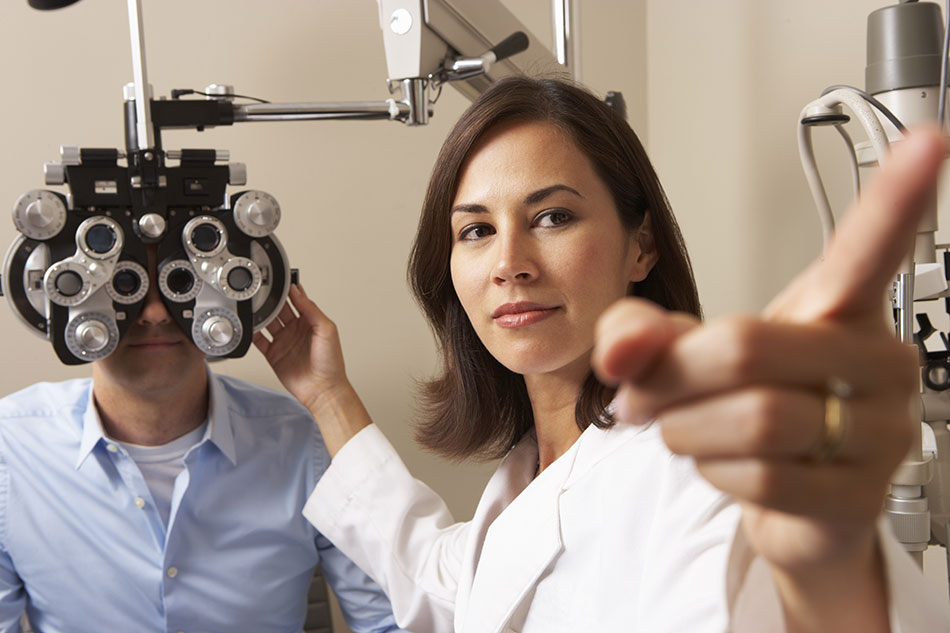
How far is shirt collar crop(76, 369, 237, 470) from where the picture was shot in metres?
1.12

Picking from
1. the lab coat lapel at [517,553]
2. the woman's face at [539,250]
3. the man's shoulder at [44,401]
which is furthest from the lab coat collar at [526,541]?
the man's shoulder at [44,401]

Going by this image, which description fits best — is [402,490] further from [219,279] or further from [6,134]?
[6,134]

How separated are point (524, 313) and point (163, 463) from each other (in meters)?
0.59

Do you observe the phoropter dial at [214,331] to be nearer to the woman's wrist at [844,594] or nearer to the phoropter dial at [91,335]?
the phoropter dial at [91,335]

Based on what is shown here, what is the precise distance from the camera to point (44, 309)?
98cm

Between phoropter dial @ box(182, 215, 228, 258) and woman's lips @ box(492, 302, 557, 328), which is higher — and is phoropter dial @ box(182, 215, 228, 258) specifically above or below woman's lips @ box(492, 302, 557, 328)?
above

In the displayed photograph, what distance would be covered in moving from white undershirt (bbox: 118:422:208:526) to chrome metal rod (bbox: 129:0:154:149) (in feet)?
1.32

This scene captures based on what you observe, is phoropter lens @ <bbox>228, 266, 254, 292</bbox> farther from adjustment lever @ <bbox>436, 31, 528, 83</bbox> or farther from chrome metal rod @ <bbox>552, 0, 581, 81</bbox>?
chrome metal rod @ <bbox>552, 0, 581, 81</bbox>

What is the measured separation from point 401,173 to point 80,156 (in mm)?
739

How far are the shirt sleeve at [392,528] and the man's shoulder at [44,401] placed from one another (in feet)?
1.17

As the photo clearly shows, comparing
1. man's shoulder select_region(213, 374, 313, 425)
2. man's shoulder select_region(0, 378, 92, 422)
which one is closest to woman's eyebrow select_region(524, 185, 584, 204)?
man's shoulder select_region(213, 374, 313, 425)

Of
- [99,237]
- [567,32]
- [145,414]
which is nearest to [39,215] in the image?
[99,237]

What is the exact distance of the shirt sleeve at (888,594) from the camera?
1.39 feet

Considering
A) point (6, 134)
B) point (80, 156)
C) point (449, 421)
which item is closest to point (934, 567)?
point (449, 421)
